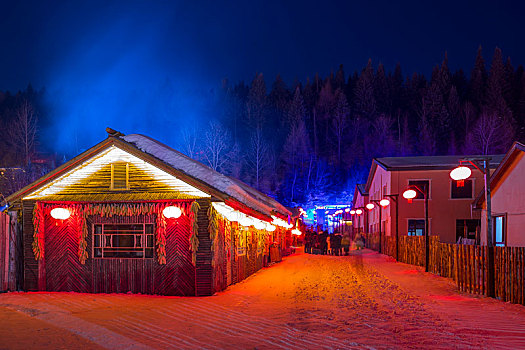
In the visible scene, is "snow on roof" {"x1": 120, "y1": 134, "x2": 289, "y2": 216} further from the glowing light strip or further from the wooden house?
the glowing light strip

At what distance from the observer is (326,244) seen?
112ft

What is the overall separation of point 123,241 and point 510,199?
17.0m

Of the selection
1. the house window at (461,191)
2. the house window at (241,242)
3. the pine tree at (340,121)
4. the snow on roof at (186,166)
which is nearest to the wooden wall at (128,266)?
the snow on roof at (186,166)

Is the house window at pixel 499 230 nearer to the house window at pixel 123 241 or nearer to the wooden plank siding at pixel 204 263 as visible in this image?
the wooden plank siding at pixel 204 263

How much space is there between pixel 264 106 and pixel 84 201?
69.7m

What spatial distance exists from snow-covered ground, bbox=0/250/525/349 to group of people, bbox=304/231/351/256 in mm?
17472

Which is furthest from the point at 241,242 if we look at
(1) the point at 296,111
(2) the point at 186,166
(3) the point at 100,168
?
(1) the point at 296,111

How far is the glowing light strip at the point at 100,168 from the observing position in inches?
535

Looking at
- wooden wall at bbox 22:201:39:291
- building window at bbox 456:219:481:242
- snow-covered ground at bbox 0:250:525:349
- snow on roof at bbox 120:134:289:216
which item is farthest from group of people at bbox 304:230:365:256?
wooden wall at bbox 22:201:39:291

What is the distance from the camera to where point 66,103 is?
8619 centimetres

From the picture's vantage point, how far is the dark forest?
6981 centimetres

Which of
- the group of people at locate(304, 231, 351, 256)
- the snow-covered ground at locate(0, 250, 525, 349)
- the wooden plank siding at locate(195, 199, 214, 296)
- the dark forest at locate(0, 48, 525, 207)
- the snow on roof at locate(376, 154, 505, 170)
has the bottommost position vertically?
the group of people at locate(304, 231, 351, 256)

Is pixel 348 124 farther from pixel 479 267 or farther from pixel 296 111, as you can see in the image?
pixel 479 267

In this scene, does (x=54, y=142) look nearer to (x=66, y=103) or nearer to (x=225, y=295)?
(x=66, y=103)
